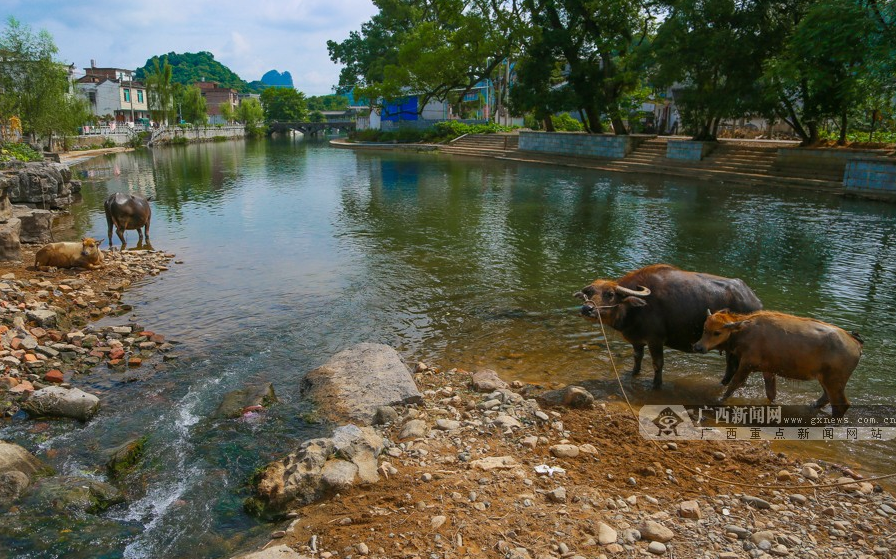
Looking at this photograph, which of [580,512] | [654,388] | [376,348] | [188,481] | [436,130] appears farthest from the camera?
[436,130]

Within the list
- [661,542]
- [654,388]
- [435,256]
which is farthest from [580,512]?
[435,256]

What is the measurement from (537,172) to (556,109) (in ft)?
24.5

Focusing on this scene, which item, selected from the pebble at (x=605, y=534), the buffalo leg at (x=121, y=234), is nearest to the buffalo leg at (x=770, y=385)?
the pebble at (x=605, y=534)

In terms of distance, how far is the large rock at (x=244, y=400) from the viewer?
748 cm

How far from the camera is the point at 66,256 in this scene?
13570 mm

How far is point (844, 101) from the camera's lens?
1089 inches

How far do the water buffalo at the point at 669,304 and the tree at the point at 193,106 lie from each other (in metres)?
90.6

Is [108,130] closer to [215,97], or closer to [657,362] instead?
[215,97]

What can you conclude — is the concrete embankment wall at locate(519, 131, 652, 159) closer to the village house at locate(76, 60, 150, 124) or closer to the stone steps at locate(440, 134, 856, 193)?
the stone steps at locate(440, 134, 856, 193)

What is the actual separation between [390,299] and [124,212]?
29.7 feet

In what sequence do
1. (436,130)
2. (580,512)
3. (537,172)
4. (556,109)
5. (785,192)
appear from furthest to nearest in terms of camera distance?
(436,130), (556,109), (537,172), (785,192), (580,512)

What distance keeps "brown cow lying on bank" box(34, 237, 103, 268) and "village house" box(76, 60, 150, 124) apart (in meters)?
74.0

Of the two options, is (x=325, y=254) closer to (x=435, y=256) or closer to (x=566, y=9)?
(x=435, y=256)

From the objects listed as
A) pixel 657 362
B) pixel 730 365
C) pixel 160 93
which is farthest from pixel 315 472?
pixel 160 93
